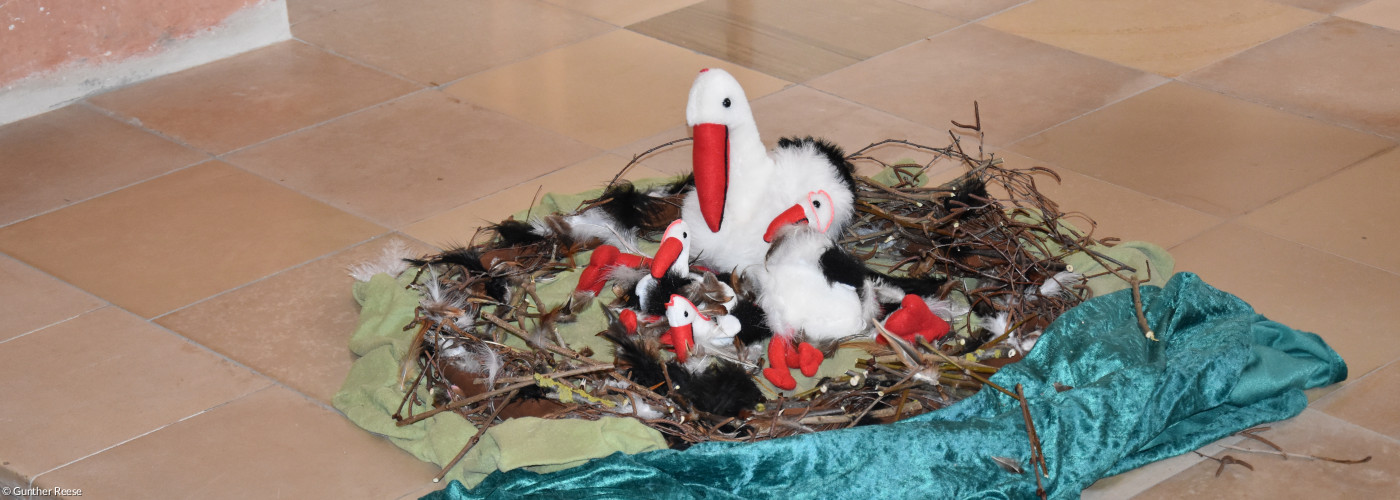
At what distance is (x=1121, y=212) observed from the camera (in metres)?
3.00

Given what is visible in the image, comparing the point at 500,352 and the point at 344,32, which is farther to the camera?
the point at 344,32

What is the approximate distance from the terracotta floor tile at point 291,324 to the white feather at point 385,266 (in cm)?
5

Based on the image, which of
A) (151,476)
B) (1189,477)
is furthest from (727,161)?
(151,476)

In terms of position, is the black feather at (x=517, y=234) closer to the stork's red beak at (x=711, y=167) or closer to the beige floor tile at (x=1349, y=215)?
the stork's red beak at (x=711, y=167)

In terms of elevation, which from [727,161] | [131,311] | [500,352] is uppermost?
[727,161]

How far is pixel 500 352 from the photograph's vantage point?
221 centimetres

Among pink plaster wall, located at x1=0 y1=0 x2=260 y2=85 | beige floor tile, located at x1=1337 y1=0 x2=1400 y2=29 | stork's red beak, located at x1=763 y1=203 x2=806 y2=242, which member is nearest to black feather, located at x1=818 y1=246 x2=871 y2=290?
stork's red beak, located at x1=763 y1=203 x2=806 y2=242

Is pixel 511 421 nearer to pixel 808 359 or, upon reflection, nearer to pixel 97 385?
pixel 808 359

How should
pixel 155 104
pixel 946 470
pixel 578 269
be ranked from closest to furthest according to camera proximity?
pixel 946 470 < pixel 578 269 < pixel 155 104

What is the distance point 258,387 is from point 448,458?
1.67 feet

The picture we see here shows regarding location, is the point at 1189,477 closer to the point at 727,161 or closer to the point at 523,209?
the point at 727,161

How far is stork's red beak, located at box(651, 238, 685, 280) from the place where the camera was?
7.57ft

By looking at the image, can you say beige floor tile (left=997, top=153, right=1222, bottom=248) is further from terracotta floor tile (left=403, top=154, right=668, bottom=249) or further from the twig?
the twig

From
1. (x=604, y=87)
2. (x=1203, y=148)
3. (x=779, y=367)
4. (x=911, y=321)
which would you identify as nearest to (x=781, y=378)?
(x=779, y=367)
